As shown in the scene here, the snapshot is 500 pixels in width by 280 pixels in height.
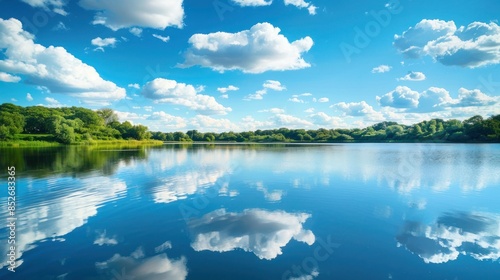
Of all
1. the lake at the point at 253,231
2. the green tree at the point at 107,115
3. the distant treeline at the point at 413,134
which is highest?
the green tree at the point at 107,115

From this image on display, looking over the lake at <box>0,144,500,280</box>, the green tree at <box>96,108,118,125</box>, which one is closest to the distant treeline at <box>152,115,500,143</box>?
the green tree at <box>96,108,118,125</box>

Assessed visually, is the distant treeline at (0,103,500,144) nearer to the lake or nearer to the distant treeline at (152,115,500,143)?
the distant treeline at (152,115,500,143)

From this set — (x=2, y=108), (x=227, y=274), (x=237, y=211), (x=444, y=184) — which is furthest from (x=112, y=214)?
(x=2, y=108)

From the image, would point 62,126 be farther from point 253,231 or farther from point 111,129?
point 253,231

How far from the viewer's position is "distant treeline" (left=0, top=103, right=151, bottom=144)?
8535cm

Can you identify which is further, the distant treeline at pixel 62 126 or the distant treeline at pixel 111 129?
the distant treeline at pixel 111 129

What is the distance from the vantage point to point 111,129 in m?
127

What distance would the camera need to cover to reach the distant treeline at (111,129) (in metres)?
88.6

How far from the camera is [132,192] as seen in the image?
643 inches

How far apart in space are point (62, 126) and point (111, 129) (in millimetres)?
38565

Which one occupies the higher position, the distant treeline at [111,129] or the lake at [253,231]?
the distant treeline at [111,129]

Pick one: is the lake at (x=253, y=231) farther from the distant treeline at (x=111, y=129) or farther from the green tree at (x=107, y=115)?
the green tree at (x=107, y=115)

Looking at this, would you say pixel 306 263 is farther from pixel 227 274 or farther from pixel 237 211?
pixel 237 211

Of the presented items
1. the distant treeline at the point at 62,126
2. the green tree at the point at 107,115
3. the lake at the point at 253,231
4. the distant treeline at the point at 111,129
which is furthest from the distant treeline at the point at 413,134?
the lake at the point at 253,231
